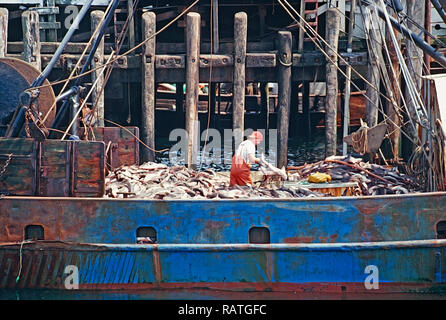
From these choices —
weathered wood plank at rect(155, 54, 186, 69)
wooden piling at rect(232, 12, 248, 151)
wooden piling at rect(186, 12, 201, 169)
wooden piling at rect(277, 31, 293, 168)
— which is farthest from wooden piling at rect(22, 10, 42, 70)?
wooden piling at rect(277, 31, 293, 168)

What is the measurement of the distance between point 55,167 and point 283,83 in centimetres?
629

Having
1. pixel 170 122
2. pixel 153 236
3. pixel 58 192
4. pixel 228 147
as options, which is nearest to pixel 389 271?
pixel 153 236

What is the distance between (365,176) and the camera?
11773 millimetres

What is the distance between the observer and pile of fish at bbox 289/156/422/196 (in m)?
11.2

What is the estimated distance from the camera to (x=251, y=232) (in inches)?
400

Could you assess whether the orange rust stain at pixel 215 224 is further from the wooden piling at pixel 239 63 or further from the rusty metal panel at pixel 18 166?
the wooden piling at pixel 239 63

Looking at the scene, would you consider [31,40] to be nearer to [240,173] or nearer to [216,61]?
[216,61]

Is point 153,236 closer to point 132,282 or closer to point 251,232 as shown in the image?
point 132,282

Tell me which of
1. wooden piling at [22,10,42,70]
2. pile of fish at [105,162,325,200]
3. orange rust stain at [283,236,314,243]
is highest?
wooden piling at [22,10,42,70]

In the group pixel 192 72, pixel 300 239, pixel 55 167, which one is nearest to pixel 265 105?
pixel 192 72

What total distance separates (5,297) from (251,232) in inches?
146

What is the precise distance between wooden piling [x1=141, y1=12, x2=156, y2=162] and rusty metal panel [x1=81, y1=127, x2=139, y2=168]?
186 cm

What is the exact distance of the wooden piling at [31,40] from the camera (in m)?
15.5

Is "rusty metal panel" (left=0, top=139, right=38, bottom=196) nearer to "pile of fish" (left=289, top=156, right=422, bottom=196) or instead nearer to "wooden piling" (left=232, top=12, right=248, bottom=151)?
"pile of fish" (left=289, top=156, right=422, bottom=196)
